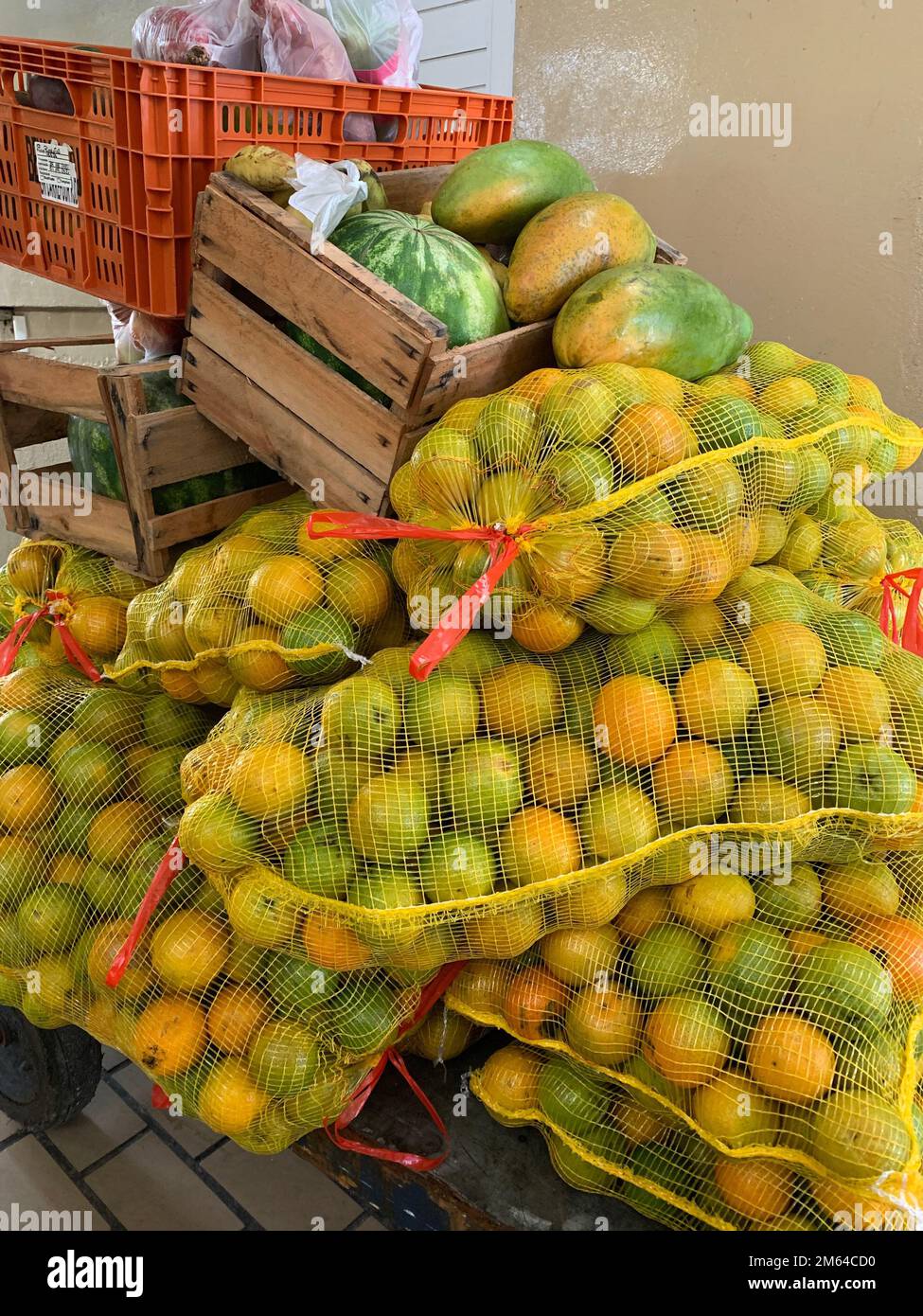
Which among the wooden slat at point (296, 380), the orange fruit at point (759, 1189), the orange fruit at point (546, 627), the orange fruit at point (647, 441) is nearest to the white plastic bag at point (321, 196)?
the wooden slat at point (296, 380)

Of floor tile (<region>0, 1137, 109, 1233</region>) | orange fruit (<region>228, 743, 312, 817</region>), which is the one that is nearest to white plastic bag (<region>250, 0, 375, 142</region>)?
orange fruit (<region>228, 743, 312, 817</region>)

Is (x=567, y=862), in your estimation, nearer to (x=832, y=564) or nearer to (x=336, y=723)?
(x=336, y=723)

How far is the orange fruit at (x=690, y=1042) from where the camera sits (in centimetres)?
134

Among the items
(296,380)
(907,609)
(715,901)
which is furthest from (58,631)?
(907,609)

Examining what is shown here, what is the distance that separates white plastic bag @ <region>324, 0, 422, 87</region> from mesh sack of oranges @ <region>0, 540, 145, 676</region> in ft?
4.57

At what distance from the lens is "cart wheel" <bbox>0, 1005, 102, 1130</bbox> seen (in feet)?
7.30

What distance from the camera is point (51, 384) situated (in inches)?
83.5

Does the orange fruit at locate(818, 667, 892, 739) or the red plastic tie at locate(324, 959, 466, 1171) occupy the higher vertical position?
the orange fruit at locate(818, 667, 892, 739)

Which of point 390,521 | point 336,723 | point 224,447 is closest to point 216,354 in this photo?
point 224,447

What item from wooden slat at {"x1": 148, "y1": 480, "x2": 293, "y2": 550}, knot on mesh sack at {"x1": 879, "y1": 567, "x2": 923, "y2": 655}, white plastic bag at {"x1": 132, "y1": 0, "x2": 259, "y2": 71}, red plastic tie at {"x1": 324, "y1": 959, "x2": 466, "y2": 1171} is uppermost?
white plastic bag at {"x1": 132, "y1": 0, "x2": 259, "y2": 71}

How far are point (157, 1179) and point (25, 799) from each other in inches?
45.3

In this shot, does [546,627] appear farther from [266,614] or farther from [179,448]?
[179,448]

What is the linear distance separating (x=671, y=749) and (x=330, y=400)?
900 millimetres

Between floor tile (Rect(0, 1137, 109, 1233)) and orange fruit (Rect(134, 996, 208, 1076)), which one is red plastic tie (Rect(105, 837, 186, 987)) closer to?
orange fruit (Rect(134, 996, 208, 1076))
